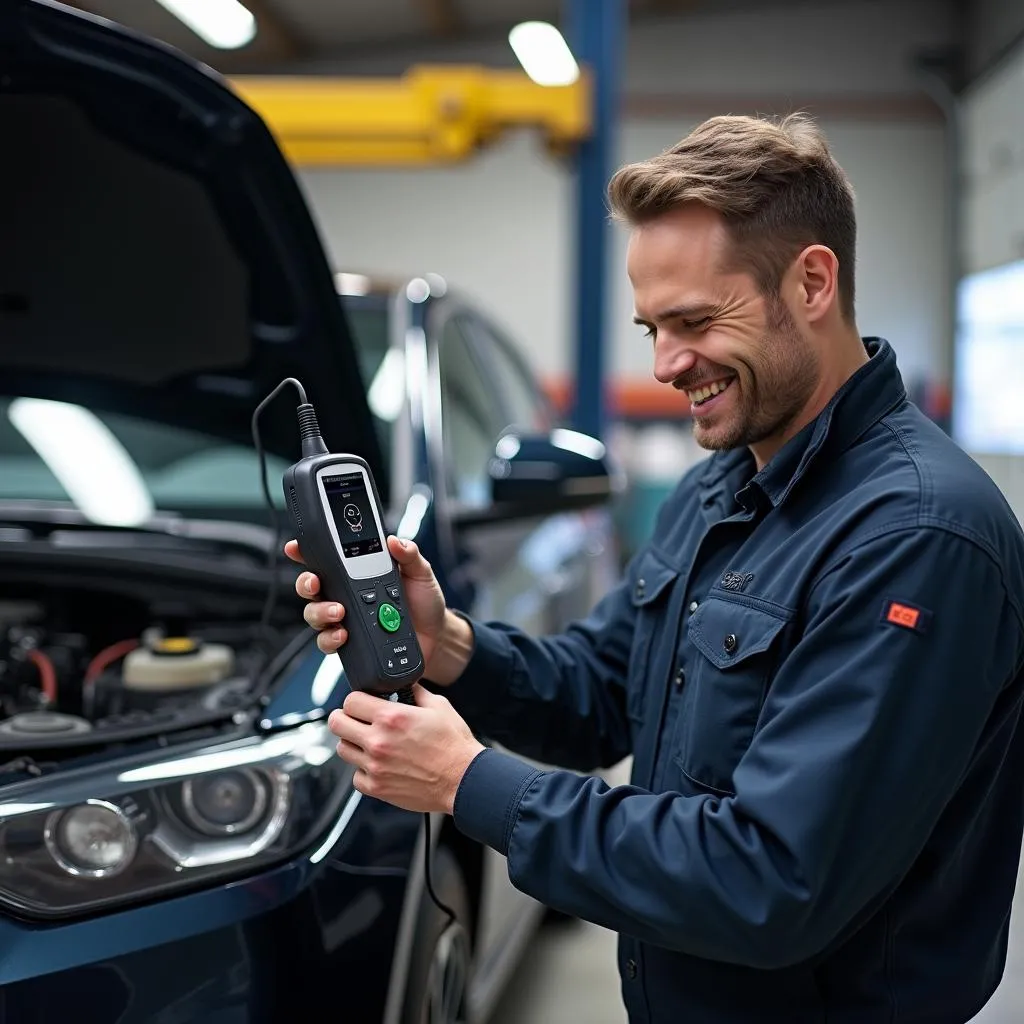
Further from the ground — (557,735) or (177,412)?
(177,412)

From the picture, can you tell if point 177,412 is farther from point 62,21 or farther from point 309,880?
point 309,880

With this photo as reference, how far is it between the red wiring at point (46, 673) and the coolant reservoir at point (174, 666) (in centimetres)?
12

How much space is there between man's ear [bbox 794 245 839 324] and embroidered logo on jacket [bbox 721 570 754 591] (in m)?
0.25

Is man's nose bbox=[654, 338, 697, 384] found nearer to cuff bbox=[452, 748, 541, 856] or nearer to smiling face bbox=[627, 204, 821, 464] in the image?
smiling face bbox=[627, 204, 821, 464]

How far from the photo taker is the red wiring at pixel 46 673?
1.90 m

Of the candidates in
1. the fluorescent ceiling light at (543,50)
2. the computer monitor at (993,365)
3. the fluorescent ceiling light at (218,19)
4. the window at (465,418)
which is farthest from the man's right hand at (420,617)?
the fluorescent ceiling light at (543,50)

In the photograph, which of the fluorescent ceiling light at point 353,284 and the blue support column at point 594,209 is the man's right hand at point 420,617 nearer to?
the fluorescent ceiling light at point 353,284

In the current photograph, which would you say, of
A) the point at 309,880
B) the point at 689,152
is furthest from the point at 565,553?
the point at 689,152

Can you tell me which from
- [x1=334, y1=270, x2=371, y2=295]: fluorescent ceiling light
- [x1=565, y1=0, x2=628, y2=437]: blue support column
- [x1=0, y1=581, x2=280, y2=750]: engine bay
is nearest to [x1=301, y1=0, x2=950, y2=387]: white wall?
[x1=565, y1=0, x2=628, y2=437]: blue support column

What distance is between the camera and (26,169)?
1689 millimetres

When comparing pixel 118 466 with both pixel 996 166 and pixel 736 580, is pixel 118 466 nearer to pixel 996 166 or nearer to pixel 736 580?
pixel 736 580

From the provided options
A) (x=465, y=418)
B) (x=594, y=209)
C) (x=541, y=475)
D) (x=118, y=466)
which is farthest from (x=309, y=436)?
(x=594, y=209)

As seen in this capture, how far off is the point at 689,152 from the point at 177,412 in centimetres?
129

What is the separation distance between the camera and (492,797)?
3.51ft
